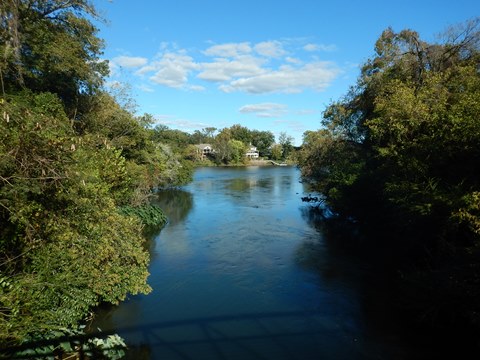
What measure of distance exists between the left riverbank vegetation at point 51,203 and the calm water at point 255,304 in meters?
1.53

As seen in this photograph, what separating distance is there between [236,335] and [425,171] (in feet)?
26.9

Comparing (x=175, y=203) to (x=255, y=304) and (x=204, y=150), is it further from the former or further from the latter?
(x=204, y=150)

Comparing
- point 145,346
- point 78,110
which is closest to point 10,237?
point 145,346

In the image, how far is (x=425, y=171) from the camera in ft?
40.5

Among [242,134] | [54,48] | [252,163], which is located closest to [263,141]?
[242,134]

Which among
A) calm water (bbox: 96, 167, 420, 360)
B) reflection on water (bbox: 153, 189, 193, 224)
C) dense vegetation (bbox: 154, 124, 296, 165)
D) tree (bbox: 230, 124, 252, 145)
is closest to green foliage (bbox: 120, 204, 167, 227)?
reflection on water (bbox: 153, 189, 193, 224)

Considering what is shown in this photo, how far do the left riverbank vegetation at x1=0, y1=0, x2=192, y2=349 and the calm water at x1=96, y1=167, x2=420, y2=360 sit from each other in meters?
1.53

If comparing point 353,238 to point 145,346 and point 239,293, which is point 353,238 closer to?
point 239,293

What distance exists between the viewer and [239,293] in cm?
1327

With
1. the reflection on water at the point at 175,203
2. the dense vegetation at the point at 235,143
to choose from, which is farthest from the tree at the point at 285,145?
the reflection on water at the point at 175,203

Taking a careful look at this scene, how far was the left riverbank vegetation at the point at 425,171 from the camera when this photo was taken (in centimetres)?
984

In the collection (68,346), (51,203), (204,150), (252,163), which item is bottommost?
(68,346)

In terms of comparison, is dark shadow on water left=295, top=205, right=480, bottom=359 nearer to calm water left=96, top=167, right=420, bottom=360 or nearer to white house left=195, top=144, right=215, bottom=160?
calm water left=96, top=167, right=420, bottom=360

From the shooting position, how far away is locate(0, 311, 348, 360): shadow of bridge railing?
9.55m
